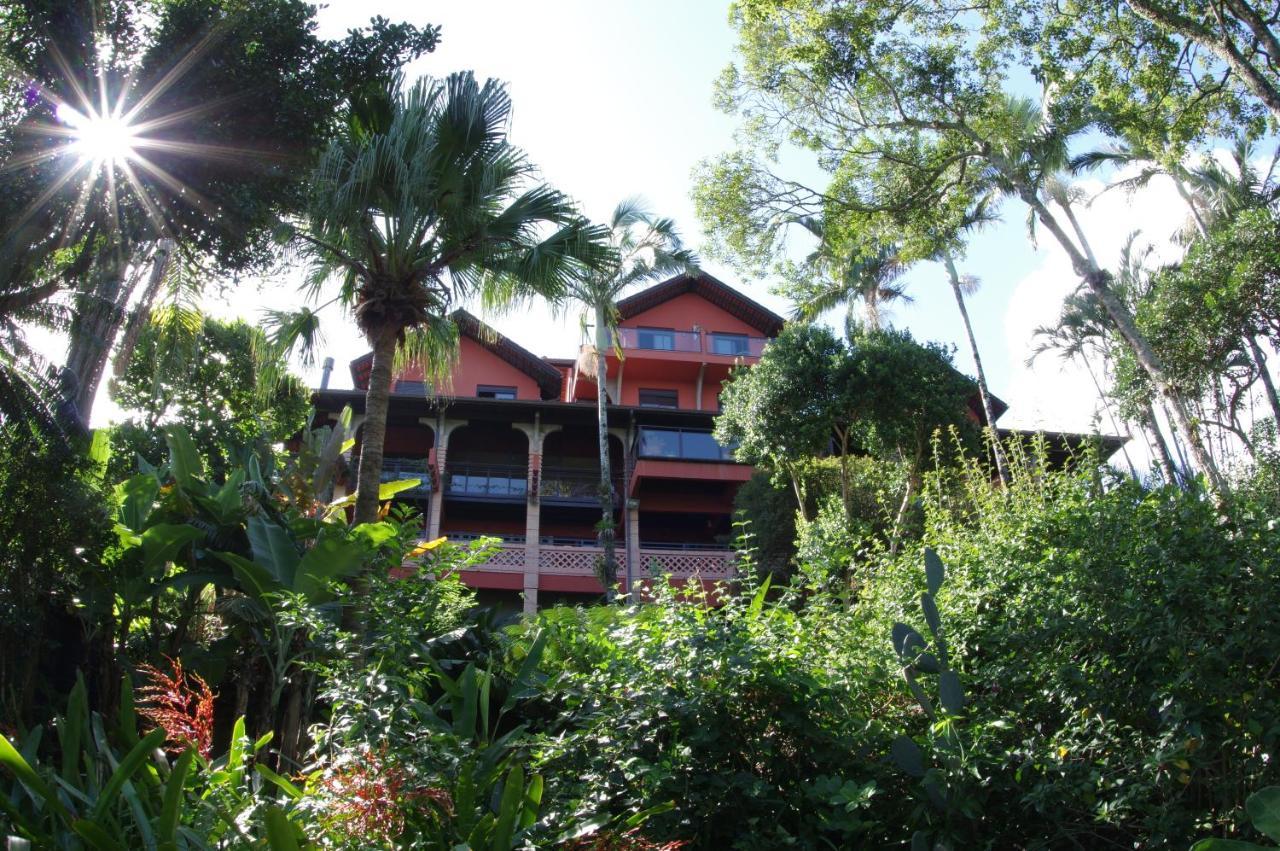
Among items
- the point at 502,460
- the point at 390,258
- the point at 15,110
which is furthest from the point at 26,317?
the point at 502,460

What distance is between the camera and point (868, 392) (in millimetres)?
17656

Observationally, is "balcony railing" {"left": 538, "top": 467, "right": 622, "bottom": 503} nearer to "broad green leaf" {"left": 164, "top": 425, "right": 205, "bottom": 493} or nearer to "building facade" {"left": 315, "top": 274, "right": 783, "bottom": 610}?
"building facade" {"left": 315, "top": 274, "right": 783, "bottom": 610}

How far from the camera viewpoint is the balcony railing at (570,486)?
25844mm

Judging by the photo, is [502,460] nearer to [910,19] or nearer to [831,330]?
[831,330]

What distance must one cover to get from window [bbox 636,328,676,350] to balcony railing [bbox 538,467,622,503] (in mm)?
4921

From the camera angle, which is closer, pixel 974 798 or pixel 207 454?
pixel 974 798

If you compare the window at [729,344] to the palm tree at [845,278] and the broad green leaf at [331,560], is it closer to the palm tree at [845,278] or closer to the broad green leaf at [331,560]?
the palm tree at [845,278]

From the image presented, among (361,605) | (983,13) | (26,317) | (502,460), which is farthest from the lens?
(502,460)

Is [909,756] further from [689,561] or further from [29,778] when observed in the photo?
[689,561]

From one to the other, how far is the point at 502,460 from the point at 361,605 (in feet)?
73.9

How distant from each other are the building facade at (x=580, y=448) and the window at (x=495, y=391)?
0.03 meters

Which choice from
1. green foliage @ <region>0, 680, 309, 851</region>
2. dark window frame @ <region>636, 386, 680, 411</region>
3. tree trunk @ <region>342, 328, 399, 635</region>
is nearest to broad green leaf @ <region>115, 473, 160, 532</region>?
tree trunk @ <region>342, 328, 399, 635</region>

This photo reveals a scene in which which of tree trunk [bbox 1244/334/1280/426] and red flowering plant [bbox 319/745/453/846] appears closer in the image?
red flowering plant [bbox 319/745/453/846]

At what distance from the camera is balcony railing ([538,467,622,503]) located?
1017 inches
